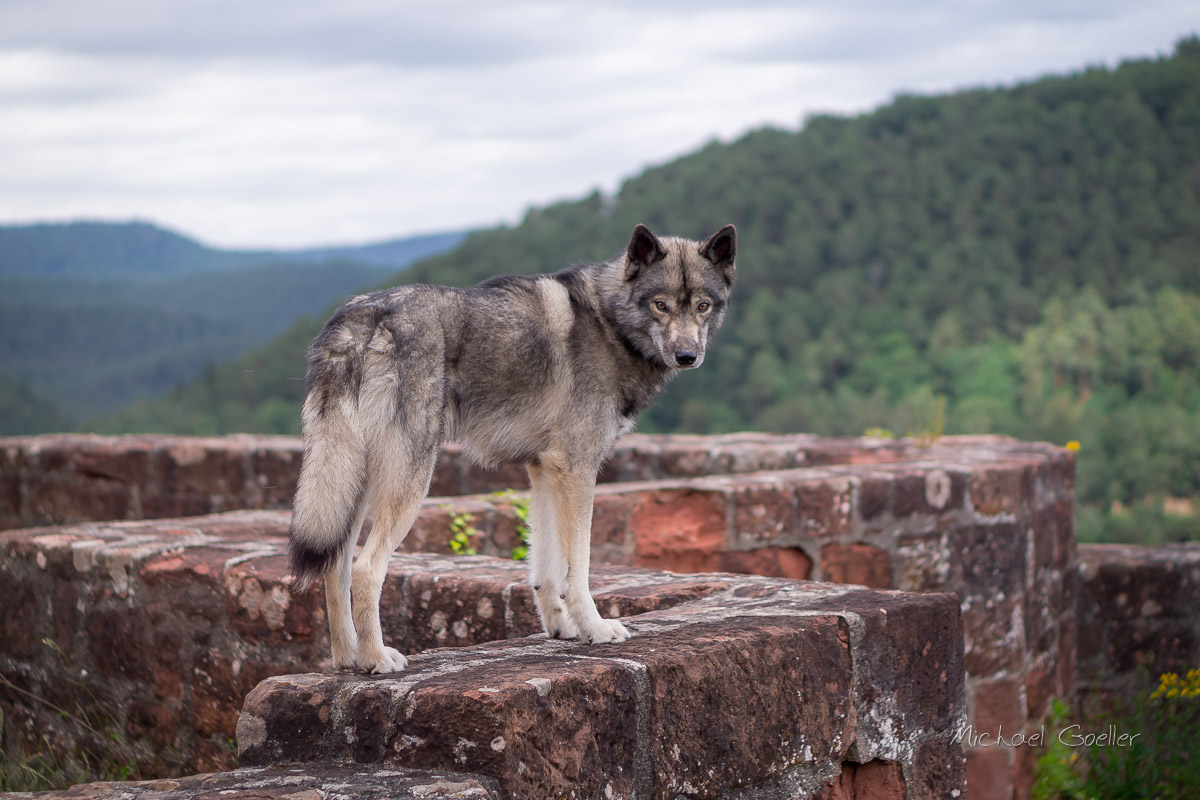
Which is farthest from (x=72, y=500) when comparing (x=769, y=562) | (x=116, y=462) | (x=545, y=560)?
(x=545, y=560)

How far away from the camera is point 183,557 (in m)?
3.72

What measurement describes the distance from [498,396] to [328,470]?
46cm

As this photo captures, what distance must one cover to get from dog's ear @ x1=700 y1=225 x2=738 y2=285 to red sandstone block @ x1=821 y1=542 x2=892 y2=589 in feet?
6.90

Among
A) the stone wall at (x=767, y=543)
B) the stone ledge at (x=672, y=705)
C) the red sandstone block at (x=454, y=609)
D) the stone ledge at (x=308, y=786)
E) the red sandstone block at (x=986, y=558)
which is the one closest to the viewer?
the stone ledge at (x=308, y=786)

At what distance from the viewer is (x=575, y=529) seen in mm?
2752

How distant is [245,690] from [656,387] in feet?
5.45

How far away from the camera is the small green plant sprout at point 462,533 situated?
4570 millimetres

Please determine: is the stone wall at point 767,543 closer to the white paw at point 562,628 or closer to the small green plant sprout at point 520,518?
the small green plant sprout at point 520,518

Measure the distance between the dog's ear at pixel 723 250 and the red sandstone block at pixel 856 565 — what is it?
2104mm

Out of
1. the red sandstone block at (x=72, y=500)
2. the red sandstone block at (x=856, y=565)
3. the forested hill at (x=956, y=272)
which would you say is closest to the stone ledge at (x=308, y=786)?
the red sandstone block at (x=856, y=565)

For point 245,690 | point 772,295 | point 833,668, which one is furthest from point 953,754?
point 772,295

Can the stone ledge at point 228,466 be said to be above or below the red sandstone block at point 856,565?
above

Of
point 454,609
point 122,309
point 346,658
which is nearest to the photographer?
point 346,658

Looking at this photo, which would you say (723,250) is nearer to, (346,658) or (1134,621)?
(346,658)
